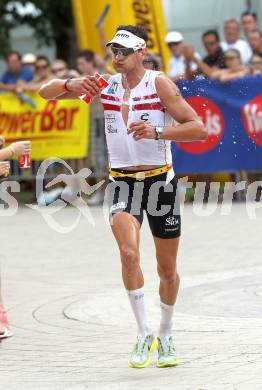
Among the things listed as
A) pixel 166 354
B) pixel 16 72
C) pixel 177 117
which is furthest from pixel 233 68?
pixel 166 354

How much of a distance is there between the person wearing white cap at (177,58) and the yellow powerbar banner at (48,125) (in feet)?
5.26

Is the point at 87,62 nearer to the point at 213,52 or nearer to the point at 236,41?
the point at 213,52

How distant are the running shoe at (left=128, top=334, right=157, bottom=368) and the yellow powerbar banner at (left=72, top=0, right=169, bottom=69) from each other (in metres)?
11.5

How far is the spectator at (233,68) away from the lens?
54.1ft

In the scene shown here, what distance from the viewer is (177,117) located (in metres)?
7.03

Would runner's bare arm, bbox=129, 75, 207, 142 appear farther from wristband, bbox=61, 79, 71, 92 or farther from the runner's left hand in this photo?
wristband, bbox=61, 79, 71, 92

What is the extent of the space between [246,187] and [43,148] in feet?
11.6

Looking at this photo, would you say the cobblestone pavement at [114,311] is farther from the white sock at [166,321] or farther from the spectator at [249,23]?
the spectator at [249,23]

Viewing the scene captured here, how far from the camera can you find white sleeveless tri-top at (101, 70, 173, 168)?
7.17 m

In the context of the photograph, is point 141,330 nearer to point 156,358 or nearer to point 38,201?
point 156,358


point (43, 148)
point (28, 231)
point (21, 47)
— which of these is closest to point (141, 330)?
point (28, 231)

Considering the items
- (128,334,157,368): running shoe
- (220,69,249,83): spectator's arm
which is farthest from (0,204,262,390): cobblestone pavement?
(220,69,249,83): spectator's arm

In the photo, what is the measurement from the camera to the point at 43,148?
18.0m

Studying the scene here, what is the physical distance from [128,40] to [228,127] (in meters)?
9.47
